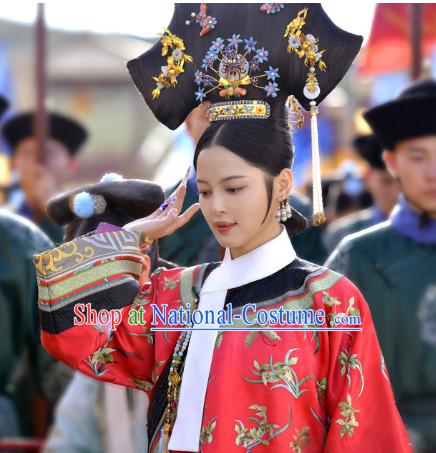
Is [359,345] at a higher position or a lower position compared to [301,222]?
lower

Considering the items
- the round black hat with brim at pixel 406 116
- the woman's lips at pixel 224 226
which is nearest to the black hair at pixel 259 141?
the woman's lips at pixel 224 226

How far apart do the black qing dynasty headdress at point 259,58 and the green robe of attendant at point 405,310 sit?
143 centimetres

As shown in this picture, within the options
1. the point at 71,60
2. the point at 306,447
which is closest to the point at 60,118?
the point at 306,447

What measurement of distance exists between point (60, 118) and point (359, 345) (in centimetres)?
467

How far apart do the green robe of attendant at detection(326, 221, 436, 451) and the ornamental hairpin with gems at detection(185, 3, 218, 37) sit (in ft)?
5.03

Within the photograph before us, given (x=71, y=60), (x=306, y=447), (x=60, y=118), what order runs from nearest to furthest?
(x=306, y=447), (x=60, y=118), (x=71, y=60)

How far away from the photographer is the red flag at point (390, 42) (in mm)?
8766

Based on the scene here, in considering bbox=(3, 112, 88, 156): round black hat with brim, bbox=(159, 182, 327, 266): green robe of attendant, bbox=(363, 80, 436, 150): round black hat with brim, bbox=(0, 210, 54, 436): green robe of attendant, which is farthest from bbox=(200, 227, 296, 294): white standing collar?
bbox=(3, 112, 88, 156): round black hat with brim

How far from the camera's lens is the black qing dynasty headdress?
295cm

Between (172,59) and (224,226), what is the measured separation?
48 centimetres

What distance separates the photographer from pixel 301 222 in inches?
122

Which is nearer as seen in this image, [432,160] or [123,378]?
[123,378]

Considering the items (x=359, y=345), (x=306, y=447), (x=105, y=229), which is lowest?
(x=306, y=447)

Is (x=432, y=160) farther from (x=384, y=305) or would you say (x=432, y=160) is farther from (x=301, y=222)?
(x=301, y=222)
